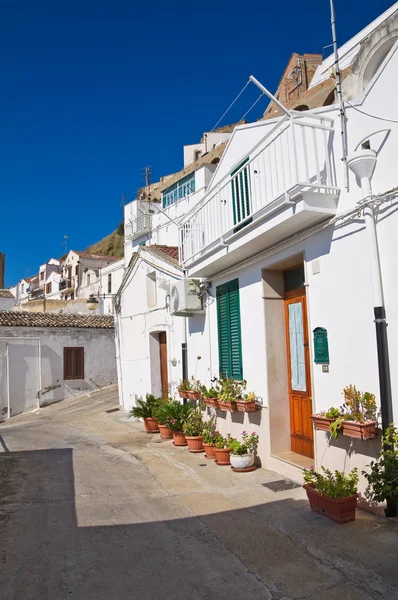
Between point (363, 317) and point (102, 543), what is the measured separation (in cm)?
378

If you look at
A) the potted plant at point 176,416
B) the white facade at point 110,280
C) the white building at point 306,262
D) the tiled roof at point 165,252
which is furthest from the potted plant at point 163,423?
the white facade at point 110,280

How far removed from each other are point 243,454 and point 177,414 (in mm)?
3012

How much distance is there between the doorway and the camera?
7.15m

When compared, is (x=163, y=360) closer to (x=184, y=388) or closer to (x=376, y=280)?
(x=184, y=388)

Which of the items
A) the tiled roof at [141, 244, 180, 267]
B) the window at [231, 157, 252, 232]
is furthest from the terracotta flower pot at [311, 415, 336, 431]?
the tiled roof at [141, 244, 180, 267]

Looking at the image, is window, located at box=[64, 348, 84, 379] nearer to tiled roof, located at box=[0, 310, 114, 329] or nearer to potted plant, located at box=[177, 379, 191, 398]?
tiled roof, located at box=[0, 310, 114, 329]

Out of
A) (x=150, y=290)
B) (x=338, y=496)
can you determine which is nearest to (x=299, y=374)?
(x=338, y=496)

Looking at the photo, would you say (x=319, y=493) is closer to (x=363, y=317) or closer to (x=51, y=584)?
(x=363, y=317)

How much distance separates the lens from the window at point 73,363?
20.0 metres

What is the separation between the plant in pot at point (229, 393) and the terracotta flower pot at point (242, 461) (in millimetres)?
858

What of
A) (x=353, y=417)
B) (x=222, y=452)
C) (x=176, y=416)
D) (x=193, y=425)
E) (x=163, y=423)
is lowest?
(x=222, y=452)

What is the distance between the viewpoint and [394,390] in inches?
197

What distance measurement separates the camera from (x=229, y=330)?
9.07 metres

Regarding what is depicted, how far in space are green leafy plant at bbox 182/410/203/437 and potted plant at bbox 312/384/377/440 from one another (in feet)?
13.9
